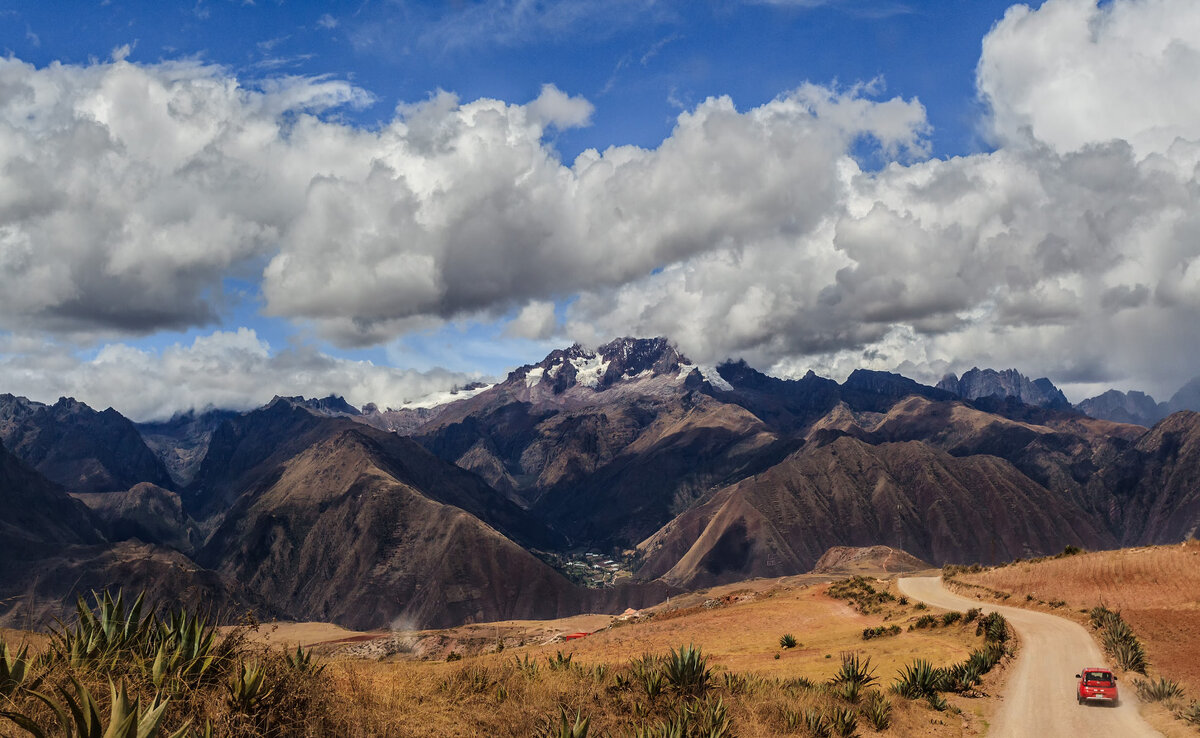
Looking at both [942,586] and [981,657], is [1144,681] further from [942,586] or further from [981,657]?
[942,586]

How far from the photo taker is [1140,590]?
47.7 m

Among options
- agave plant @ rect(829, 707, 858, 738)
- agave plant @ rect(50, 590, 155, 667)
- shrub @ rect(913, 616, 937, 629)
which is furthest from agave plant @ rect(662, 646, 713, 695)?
shrub @ rect(913, 616, 937, 629)

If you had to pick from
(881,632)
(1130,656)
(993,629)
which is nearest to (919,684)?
(1130,656)

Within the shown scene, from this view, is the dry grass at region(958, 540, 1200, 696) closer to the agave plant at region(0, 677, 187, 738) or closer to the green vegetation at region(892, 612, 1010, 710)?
the green vegetation at region(892, 612, 1010, 710)

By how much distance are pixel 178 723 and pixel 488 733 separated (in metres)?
4.81

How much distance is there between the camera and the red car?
23.2 metres

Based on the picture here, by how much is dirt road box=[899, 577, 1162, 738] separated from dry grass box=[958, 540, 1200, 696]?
2612 mm

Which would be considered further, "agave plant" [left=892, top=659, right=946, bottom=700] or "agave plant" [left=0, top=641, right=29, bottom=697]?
"agave plant" [left=892, top=659, right=946, bottom=700]

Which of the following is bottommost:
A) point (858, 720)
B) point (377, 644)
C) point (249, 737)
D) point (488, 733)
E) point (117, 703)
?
point (377, 644)

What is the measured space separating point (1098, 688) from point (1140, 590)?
102 ft

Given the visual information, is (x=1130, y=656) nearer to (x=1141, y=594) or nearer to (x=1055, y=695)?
(x=1055, y=695)

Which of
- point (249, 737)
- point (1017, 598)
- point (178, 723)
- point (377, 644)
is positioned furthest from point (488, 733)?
point (377, 644)

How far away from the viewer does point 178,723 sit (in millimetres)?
8695

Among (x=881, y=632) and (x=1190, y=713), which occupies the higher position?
(x=1190, y=713)
